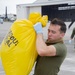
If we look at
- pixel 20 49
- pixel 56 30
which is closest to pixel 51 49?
pixel 56 30

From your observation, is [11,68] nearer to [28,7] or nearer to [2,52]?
[2,52]

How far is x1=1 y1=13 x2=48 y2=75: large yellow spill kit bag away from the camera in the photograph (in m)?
3.17

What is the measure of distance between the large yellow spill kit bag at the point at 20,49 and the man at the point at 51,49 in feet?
0.28

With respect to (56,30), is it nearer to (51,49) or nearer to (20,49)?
(51,49)

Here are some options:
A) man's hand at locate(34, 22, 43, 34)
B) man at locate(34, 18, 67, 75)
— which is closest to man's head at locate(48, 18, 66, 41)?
man at locate(34, 18, 67, 75)

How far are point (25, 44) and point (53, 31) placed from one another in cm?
33

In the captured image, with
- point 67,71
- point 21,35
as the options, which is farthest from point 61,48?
point 67,71

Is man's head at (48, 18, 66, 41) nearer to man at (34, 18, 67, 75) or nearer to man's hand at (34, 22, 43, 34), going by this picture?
man at (34, 18, 67, 75)

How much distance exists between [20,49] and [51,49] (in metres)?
0.33

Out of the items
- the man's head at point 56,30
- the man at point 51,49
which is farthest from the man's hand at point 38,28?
the man's head at point 56,30

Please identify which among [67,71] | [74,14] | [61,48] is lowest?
[74,14]

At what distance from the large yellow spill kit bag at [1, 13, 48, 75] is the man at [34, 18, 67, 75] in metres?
0.09

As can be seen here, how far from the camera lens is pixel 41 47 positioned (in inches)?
124

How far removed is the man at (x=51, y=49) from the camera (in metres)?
3.16
